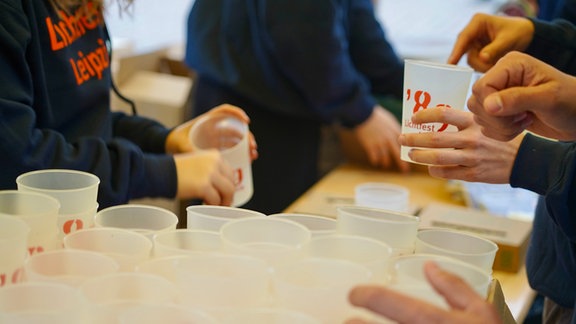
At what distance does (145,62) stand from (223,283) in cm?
264

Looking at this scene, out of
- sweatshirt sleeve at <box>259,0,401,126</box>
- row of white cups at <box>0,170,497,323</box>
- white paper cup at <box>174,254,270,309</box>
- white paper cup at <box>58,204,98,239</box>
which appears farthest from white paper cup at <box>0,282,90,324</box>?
sweatshirt sleeve at <box>259,0,401,126</box>

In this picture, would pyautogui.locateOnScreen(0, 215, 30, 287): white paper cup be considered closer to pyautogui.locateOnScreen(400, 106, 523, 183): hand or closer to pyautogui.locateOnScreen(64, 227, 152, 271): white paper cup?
pyautogui.locateOnScreen(64, 227, 152, 271): white paper cup

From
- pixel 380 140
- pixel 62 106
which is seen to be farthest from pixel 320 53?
pixel 62 106

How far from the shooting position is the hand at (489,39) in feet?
5.53

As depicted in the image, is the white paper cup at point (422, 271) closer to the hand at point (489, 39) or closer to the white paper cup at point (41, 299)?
the white paper cup at point (41, 299)

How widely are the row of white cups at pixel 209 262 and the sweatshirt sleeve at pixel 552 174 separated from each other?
0.71 ft

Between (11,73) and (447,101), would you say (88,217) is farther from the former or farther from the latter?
(447,101)

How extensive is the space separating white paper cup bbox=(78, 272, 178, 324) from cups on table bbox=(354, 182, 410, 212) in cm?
125

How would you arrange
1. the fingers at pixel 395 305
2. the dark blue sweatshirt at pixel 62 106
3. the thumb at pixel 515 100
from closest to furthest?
the fingers at pixel 395 305 → the thumb at pixel 515 100 → the dark blue sweatshirt at pixel 62 106

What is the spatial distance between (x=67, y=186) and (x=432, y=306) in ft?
2.04

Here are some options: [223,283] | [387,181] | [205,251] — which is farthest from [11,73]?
[387,181]

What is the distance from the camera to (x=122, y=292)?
843 mm

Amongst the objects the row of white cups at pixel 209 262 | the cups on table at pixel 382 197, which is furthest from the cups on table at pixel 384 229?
the cups on table at pixel 382 197


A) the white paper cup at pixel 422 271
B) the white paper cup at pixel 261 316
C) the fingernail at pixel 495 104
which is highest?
the fingernail at pixel 495 104
